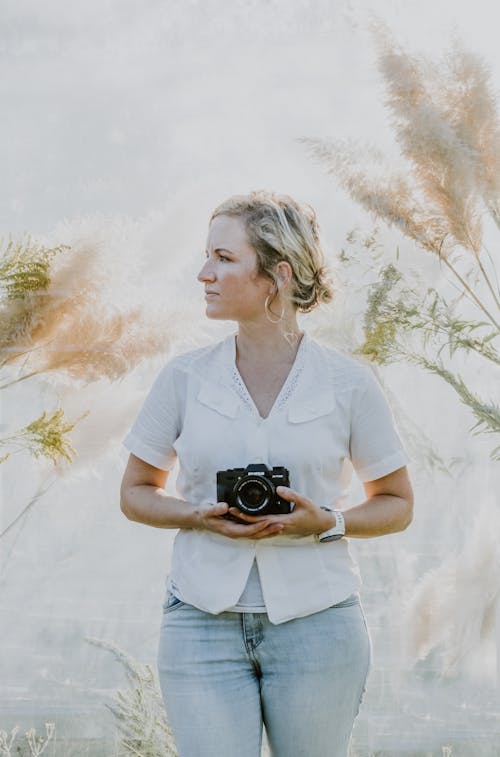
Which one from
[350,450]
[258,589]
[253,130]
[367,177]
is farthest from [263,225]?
[253,130]

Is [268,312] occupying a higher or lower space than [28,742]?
higher

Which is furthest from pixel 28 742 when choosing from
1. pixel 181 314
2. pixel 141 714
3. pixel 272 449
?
pixel 272 449

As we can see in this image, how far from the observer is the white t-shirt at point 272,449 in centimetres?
88

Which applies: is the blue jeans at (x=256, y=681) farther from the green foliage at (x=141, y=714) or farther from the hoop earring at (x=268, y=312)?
the green foliage at (x=141, y=714)

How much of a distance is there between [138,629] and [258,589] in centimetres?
118

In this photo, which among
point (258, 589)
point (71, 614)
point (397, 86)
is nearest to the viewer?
point (258, 589)

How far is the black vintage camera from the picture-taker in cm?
84

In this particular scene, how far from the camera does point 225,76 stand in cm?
202

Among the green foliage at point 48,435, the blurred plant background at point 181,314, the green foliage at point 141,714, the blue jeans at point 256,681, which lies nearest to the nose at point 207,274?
the blue jeans at point 256,681

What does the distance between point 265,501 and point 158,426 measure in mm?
193

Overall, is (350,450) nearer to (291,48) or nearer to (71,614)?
(71,614)

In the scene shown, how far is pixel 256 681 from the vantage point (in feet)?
2.88

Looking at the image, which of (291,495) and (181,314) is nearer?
(291,495)

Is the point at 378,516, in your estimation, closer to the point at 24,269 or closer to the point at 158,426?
the point at 158,426
